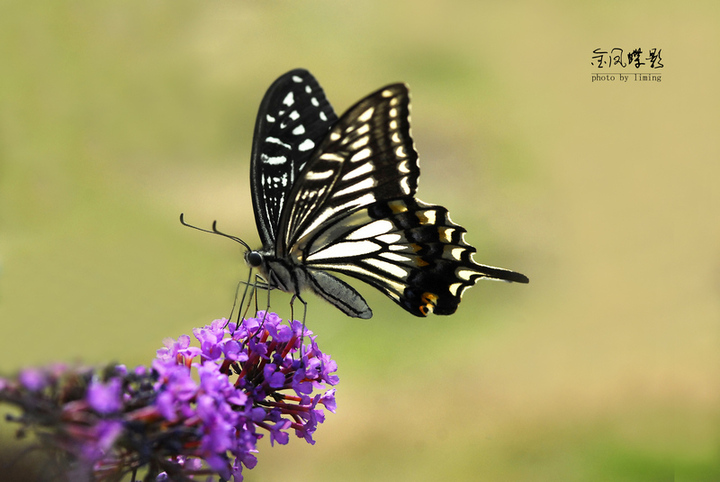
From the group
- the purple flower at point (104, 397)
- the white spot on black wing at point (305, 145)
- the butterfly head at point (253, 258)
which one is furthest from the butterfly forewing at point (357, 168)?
the purple flower at point (104, 397)

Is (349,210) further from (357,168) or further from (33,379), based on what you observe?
(33,379)

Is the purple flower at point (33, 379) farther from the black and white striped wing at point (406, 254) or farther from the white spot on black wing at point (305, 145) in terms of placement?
the white spot on black wing at point (305, 145)

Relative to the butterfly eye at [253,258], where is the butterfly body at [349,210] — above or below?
above

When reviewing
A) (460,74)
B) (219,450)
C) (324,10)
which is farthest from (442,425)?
(324,10)

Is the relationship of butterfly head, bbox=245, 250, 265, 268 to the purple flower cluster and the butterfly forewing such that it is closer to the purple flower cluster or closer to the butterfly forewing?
the butterfly forewing

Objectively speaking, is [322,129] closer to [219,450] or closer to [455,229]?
[455,229]

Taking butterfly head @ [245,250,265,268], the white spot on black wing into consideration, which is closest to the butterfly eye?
butterfly head @ [245,250,265,268]

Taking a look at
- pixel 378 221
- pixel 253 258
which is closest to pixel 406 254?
pixel 378 221
